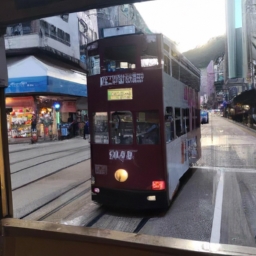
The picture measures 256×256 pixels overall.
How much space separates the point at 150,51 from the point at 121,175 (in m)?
2.23

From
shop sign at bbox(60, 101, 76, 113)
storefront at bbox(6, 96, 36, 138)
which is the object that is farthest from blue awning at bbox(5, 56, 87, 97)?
shop sign at bbox(60, 101, 76, 113)

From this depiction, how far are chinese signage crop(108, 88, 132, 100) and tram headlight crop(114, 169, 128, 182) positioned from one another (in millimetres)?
1307

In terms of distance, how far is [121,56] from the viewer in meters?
5.23

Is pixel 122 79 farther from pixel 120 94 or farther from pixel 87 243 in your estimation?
pixel 87 243

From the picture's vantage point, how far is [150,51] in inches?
196

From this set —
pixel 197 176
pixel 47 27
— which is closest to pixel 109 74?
pixel 197 176

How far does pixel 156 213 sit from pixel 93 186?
1.28m

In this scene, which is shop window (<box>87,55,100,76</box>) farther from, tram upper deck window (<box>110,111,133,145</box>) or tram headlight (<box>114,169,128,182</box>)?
tram headlight (<box>114,169,128,182</box>)

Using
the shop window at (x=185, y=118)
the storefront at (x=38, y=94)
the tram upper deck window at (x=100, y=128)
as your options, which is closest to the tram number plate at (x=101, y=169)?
the tram upper deck window at (x=100, y=128)

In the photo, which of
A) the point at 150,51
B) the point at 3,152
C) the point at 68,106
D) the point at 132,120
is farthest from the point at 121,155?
the point at 68,106

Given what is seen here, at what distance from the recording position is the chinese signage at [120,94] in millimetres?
5195

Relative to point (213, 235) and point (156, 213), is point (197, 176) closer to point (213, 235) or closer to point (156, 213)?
point (156, 213)

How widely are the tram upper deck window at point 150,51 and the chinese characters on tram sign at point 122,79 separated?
25cm

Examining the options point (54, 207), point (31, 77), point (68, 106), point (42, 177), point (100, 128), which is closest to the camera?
point (100, 128)
